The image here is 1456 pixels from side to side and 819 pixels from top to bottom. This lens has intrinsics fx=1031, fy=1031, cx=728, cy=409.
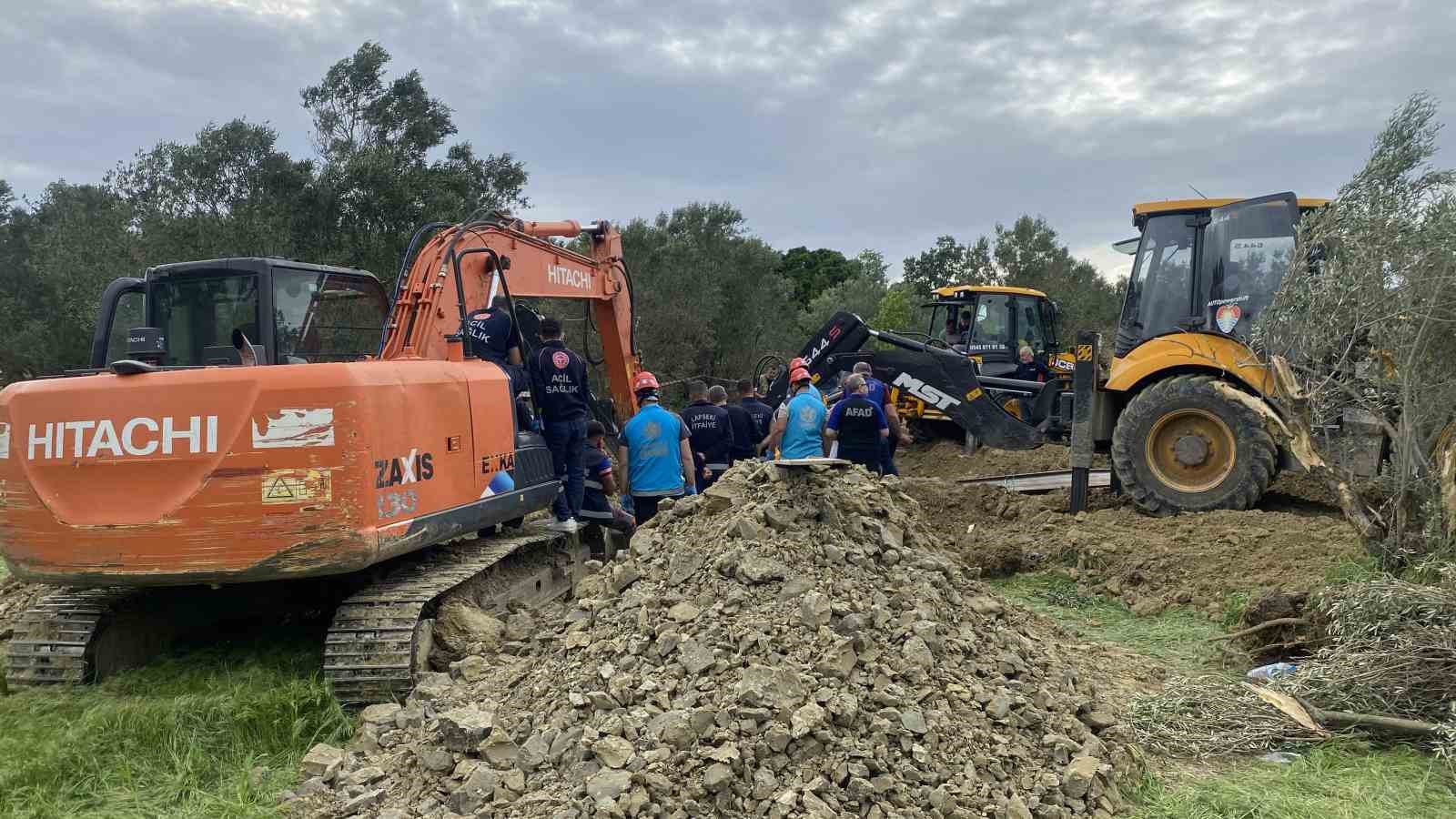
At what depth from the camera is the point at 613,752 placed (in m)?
3.59

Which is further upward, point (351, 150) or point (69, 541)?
point (351, 150)

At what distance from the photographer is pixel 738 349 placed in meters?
27.2

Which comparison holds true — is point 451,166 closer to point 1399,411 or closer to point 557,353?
point 557,353

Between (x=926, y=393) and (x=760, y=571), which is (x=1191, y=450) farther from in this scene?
(x=760, y=571)

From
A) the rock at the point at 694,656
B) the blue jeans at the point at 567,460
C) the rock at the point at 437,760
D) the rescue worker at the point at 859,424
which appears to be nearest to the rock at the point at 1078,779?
the rock at the point at 694,656

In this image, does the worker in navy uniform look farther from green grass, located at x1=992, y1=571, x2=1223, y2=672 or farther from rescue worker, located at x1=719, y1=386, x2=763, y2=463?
green grass, located at x1=992, y1=571, x2=1223, y2=672

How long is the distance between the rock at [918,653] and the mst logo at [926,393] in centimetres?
856

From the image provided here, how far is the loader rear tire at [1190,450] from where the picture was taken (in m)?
8.14

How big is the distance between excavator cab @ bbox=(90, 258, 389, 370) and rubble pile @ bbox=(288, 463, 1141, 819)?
7.35 feet

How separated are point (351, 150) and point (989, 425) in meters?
13.9

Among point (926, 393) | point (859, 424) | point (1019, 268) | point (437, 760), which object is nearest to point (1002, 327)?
point (926, 393)

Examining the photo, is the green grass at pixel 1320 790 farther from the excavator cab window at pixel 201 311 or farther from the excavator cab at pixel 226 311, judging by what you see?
the excavator cab window at pixel 201 311

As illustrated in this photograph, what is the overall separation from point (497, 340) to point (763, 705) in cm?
382

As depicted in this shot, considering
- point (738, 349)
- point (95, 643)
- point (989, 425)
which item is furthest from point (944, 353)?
point (738, 349)
